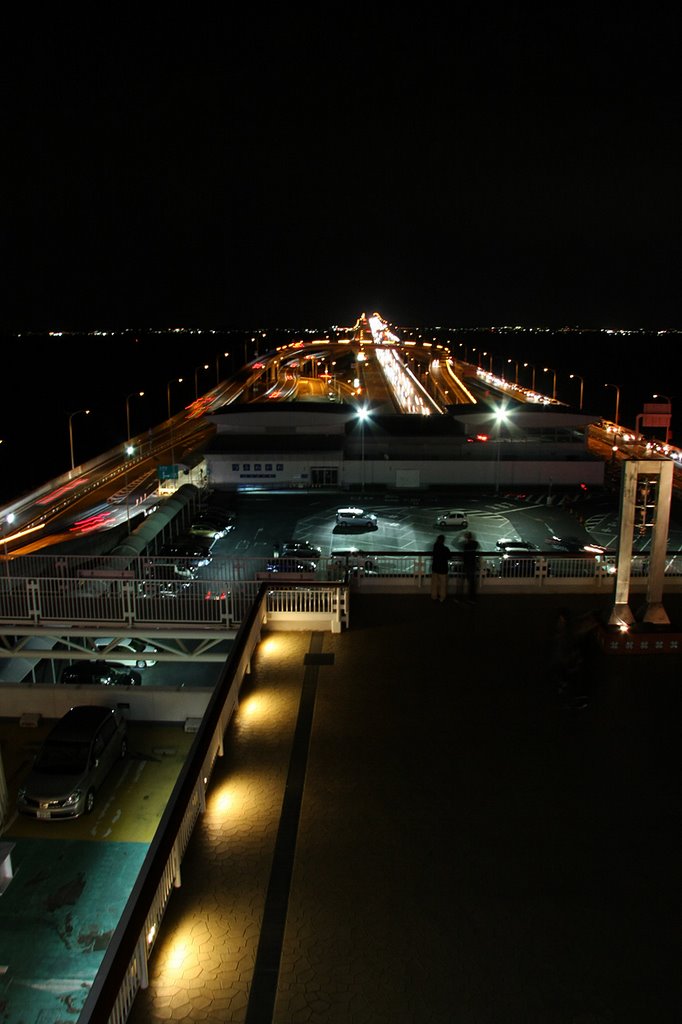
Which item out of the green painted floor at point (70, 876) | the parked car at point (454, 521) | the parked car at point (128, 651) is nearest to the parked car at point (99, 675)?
the parked car at point (128, 651)

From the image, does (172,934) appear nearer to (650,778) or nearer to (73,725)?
(650,778)

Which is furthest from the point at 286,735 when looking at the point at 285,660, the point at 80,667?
the point at 80,667

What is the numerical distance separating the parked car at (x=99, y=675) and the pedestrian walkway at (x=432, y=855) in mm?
7357

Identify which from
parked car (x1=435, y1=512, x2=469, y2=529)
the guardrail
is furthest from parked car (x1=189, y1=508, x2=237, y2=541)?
the guardrail

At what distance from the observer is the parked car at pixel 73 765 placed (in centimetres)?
891

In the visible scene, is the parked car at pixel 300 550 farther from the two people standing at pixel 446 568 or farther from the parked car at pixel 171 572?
the two people standing at pixel 446 568

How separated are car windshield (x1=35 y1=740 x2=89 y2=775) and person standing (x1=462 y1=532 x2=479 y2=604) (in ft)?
17.4

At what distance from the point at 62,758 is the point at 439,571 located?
5.28 meters

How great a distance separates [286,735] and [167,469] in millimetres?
23221

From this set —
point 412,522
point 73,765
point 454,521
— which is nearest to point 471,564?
point 73,765

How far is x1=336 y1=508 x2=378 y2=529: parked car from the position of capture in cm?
2295

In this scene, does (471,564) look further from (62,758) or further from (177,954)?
(177,954)

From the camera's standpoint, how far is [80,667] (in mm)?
14875

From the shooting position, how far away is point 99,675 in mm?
14461
